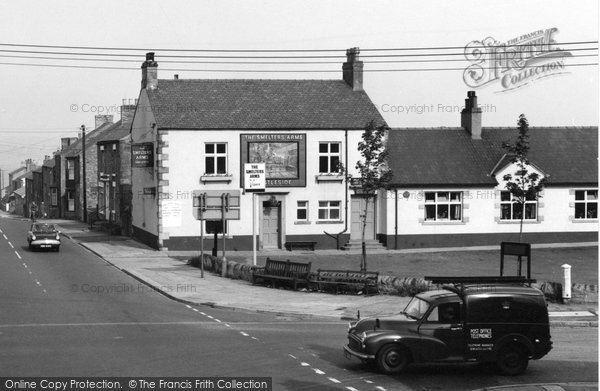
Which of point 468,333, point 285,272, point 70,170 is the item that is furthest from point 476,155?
point 70,170

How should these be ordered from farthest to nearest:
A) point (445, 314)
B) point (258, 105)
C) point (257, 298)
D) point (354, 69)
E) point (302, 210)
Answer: point (354, 69)
point (258, 105)
point (302, 210)
point (257, 298)
point (445, 314)

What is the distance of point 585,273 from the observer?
34094 mm

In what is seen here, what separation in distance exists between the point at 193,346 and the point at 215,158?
90.8 ft

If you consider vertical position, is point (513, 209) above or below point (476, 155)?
below

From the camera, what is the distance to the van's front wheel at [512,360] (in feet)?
53.2

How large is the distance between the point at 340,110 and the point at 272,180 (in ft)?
19.8

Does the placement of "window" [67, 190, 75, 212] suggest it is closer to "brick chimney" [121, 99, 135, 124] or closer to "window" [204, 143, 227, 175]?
"brick chimney" [121, 99, 135, 124]

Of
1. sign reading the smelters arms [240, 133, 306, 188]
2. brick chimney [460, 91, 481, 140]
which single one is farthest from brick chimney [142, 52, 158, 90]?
brick chimney [460, 91, 481, 140]

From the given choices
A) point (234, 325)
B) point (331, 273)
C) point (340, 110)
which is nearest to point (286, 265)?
point (331, 273)

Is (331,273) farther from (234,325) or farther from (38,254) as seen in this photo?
(38,254)

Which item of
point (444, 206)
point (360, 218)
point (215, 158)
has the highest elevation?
point (215, 158)

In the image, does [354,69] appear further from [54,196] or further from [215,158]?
[54,196]

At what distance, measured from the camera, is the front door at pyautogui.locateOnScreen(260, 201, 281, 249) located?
46.2m

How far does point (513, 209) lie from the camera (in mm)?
47469
